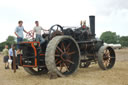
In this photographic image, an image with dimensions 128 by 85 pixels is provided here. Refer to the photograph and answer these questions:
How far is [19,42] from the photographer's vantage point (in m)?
7.43

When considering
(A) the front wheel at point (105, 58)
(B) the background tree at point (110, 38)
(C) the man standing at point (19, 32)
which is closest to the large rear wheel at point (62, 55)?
(C) the man standing at point (19, 32)

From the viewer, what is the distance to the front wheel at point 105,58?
357 inches

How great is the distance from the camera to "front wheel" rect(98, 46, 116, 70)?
9.06 m

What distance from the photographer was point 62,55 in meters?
7.05

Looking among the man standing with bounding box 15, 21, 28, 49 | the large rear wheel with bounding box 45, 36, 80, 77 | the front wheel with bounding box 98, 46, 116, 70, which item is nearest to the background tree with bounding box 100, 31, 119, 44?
the front wheel with bounding box 98, 46, 116, 70

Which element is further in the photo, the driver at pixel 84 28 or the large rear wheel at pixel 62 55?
the driver at pixel 84 28

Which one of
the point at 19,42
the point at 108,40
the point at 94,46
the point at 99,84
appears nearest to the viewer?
the point at 99,84

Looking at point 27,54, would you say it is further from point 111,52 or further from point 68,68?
point 111,52

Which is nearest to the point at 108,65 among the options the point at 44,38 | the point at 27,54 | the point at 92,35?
the point at 92,35

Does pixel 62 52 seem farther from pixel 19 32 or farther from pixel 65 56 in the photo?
pixel 19 32

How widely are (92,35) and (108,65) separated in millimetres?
1769

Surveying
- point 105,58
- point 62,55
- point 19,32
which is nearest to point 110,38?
point 105,58

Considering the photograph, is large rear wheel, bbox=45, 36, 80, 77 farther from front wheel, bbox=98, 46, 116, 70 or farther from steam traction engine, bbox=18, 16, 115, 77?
front wheel, bbox=98, 46, 116, 70

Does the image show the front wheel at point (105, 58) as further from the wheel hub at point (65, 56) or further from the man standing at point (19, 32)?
the man standing at point (19, 32)
